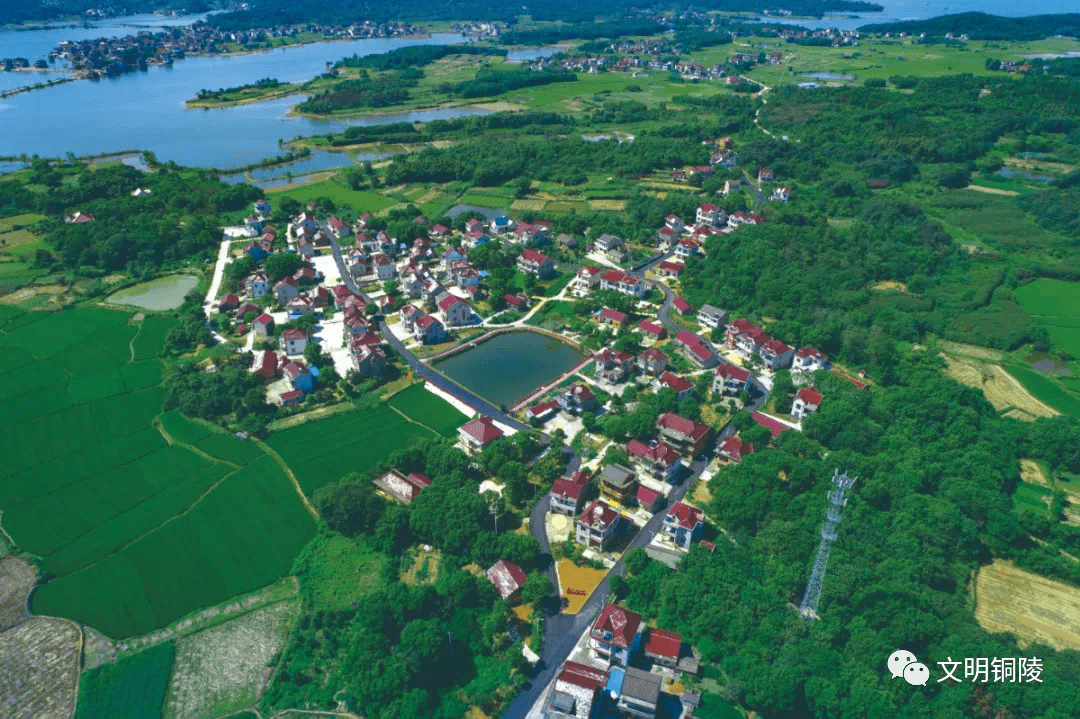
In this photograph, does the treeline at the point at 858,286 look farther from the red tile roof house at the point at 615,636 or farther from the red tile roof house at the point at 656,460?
the red tile roof house at the point at 615,636

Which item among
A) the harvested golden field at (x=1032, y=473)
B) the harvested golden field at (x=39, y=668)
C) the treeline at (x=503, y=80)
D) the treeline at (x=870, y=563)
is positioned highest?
the treeline at (x=503, y=80)

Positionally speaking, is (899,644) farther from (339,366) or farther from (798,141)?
(798,141)

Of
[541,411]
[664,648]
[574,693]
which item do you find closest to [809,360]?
[541,411]

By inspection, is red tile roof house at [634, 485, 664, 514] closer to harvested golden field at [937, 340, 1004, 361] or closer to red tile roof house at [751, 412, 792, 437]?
red tile roof house at [751, 412, 792, 437]

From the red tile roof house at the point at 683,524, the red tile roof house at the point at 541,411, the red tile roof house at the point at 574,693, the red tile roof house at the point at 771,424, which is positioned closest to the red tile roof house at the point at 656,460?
the red tile roof house at the point at 683,524

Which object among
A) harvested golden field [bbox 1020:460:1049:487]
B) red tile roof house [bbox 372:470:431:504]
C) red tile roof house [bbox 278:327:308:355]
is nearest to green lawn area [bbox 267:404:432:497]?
red tile roof house [bbox 372:470:431:504]
